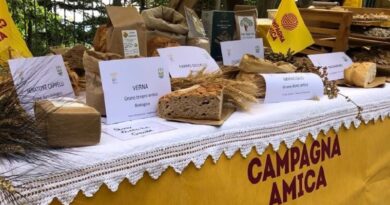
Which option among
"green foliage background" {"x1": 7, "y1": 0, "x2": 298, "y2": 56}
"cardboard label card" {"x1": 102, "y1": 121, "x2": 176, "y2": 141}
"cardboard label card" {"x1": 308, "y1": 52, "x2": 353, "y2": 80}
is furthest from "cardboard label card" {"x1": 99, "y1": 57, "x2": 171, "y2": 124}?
"green foliage background" {"x1": 7, "y1": 0, "x2": 298, "y2": 56}

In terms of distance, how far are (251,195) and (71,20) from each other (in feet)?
10.9

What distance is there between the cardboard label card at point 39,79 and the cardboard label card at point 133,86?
0.15m

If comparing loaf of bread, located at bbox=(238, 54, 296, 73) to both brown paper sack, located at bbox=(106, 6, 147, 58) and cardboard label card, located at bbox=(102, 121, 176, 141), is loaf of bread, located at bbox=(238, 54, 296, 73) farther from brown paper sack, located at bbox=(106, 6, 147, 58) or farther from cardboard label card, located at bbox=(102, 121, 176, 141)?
cardboard label card, located at bbox=(102, 121, 176, 141)

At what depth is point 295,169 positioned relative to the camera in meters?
1.63

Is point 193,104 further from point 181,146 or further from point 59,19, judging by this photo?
point 59,19

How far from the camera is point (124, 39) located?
1.51 meters

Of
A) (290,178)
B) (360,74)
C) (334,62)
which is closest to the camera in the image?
(290,178)

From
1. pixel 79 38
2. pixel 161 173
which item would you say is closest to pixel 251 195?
pixel 161 173

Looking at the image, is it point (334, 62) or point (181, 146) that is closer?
point (181, 146)

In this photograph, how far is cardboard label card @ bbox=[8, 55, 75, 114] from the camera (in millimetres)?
1163

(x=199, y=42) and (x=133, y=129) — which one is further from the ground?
(x=199, y=42)

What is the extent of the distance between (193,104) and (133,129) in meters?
0.18

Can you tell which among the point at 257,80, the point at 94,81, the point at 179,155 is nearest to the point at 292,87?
the point at 257,80

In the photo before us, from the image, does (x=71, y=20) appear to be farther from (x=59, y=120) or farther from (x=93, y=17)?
(x=59, y=120)
